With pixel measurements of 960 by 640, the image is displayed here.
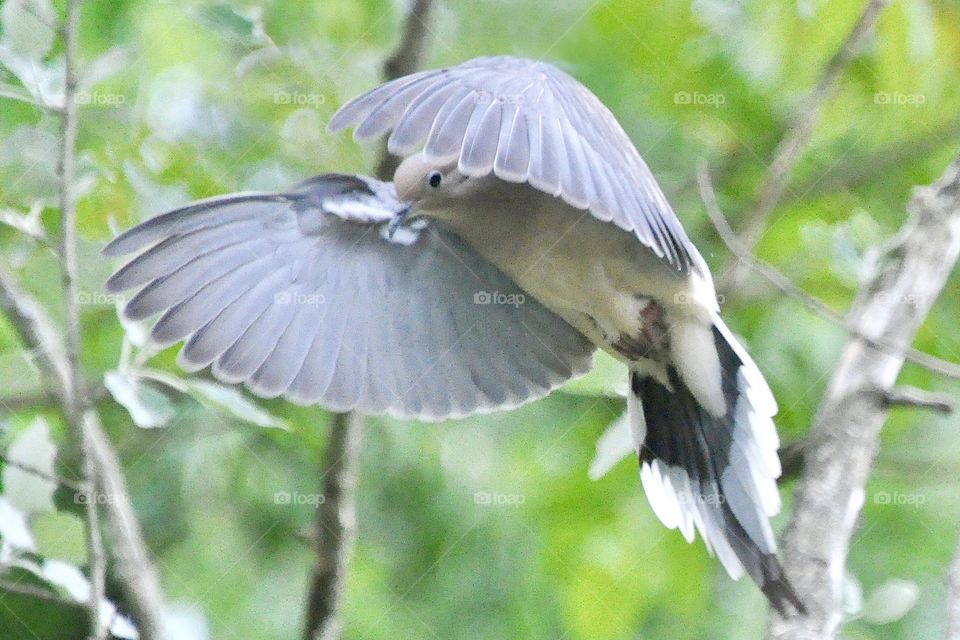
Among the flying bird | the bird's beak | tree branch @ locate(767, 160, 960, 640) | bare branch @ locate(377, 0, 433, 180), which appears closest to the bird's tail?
the flying bird

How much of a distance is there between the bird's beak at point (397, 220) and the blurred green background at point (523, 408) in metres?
0.52

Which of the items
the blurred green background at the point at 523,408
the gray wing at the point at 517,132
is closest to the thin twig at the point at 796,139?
the blurred green background at the point at 523,408

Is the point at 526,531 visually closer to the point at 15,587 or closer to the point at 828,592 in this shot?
the point at 828,592

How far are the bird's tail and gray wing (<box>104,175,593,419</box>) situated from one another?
0.77 ft

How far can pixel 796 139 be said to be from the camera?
2738 mm

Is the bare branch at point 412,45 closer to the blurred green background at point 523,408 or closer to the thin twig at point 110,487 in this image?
the blurred green background at point 523,408

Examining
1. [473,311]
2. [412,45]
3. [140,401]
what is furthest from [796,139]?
[140,401]

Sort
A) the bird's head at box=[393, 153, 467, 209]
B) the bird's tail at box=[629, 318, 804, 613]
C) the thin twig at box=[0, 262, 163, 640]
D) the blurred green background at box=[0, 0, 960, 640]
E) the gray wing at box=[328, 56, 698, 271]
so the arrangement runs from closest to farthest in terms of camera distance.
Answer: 1. the gray wing at box=[328, 56, 698, 271]
2. the thin twig at box=[0, 262, 163, 640]
3. the bird's head at box=[393, 153, 467, 209]
4. the bird's tail at box=[629, 318, 804, 613]
5. the blurred green background at box=[0, 0, 960, 640]

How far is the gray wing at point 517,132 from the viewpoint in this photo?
1626 mm

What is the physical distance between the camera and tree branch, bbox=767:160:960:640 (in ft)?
7.10

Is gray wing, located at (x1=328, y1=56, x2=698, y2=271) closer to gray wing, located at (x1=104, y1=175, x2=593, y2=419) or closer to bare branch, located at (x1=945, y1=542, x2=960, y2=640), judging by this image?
gray wing, located at (x1=104, y1=175, x2=593, y2=419)

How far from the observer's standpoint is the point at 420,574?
9.12 feet

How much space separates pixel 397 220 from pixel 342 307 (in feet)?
1.03

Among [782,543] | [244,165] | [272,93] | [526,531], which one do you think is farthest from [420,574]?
[272,93]
